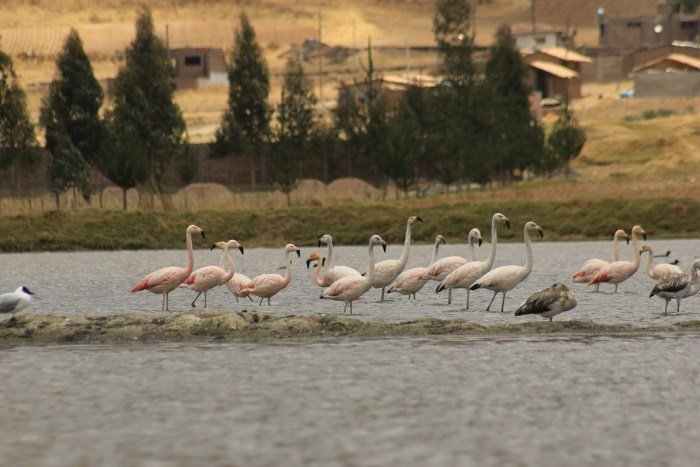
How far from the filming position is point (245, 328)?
16.5 meters

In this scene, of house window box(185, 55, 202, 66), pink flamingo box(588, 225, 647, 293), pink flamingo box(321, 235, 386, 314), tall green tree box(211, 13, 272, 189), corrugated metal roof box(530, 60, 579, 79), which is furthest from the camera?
house window box(185, 55, 202, 66)

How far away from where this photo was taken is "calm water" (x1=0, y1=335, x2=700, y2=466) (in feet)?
32.1

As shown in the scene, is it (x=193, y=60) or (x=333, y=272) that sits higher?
(x=193, y=60)

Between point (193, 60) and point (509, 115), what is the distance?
52525mm

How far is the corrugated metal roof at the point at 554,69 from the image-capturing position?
90.2 metres

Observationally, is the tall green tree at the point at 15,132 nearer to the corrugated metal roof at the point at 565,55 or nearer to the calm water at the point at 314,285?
the calm water at the point at 314,285

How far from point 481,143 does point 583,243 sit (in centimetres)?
1871

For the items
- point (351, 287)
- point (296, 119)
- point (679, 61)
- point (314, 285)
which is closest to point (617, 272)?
point (351, 287)

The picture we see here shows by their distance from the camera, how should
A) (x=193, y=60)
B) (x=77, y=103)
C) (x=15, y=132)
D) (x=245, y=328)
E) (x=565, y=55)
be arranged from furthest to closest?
(x=193, y=60) → (x=565, y=55) → (x=15, y=132) → (x=77, y=103) → (x=245, y=328)

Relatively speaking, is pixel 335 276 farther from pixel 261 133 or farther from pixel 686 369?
pixel 261 133

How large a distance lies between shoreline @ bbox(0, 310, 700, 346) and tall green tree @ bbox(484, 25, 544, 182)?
→ 122 feet

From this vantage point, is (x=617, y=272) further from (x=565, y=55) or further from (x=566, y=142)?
(x=565, y=55)

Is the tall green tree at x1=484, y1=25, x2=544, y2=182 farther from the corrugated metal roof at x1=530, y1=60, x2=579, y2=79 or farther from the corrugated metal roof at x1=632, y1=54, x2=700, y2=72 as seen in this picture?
the corrugated metal roof at x1=632, y1=54, x2=700, y2=72

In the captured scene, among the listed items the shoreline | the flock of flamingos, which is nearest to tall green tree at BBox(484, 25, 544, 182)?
the flock of flamingos
